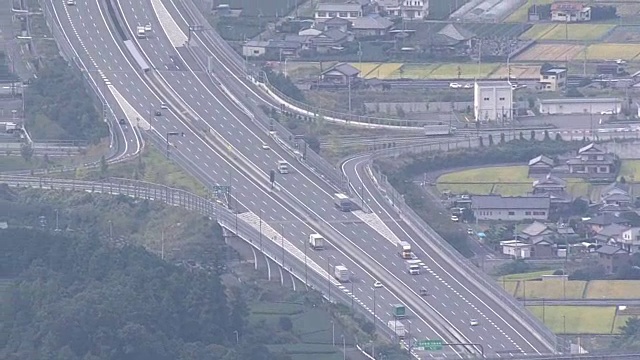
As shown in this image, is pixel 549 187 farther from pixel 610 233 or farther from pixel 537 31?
pixel 537 31

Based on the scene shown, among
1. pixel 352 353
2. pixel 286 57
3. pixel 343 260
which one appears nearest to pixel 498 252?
pixel 343 260

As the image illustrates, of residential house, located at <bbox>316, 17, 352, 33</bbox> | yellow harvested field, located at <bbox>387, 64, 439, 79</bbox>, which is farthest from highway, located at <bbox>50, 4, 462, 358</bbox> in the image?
residential house, located at <bbox>316, 17, 352, 33</bbox>

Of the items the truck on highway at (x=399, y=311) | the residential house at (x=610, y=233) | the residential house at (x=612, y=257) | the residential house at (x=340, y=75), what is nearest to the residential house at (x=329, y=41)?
the residential house at (x=340, y=75)

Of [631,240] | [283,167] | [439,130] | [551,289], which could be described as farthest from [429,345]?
[439,130]

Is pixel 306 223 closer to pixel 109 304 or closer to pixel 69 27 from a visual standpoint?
pixel 109 304

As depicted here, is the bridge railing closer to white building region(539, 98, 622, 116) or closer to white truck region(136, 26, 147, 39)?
white truck region(136, 26, 147, 39)

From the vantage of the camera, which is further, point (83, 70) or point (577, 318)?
point (83, 70)

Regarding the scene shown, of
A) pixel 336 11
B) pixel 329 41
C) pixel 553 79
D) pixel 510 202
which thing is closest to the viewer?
pixel 510 202

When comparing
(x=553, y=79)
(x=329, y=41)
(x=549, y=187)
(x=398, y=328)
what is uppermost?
(x=329, y=41)
